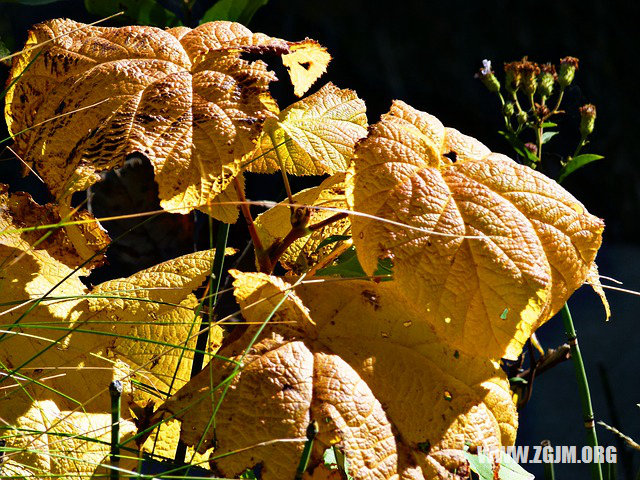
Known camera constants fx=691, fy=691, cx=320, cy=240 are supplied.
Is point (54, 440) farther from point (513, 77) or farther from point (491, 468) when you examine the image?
point (513, 77)

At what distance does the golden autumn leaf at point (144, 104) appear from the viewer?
26.5 inches

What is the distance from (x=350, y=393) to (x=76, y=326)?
0.33 m

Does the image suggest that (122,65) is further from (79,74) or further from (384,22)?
(384,22)

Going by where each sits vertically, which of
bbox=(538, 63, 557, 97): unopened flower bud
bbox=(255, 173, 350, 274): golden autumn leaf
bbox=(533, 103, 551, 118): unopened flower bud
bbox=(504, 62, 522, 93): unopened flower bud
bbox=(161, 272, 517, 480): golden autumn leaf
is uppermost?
bbox=(504, 62, 522, 93): unopened flower bud

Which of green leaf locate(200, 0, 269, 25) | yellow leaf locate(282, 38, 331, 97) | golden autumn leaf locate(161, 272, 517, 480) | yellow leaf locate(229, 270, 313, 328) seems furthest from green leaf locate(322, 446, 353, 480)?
green leaf locate(200, 0, 269, 25)

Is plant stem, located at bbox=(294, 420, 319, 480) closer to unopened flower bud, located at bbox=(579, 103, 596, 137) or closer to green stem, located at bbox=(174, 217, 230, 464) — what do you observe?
green stem, located at bbox=(174, 217, 230, 464)

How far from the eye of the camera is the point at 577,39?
6.84ft

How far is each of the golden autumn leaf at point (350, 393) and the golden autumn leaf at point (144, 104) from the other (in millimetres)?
134

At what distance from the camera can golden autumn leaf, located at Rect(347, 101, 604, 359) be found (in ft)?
2.25

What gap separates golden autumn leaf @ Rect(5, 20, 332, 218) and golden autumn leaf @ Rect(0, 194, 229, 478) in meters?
0.16

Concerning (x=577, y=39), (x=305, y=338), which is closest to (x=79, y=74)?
(x=305, y=338)

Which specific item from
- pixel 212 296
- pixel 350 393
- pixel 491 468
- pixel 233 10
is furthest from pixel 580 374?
pixel 233 10

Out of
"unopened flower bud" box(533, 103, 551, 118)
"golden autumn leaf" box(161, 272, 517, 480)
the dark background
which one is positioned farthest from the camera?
the dark background

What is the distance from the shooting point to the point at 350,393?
27.0 inches
